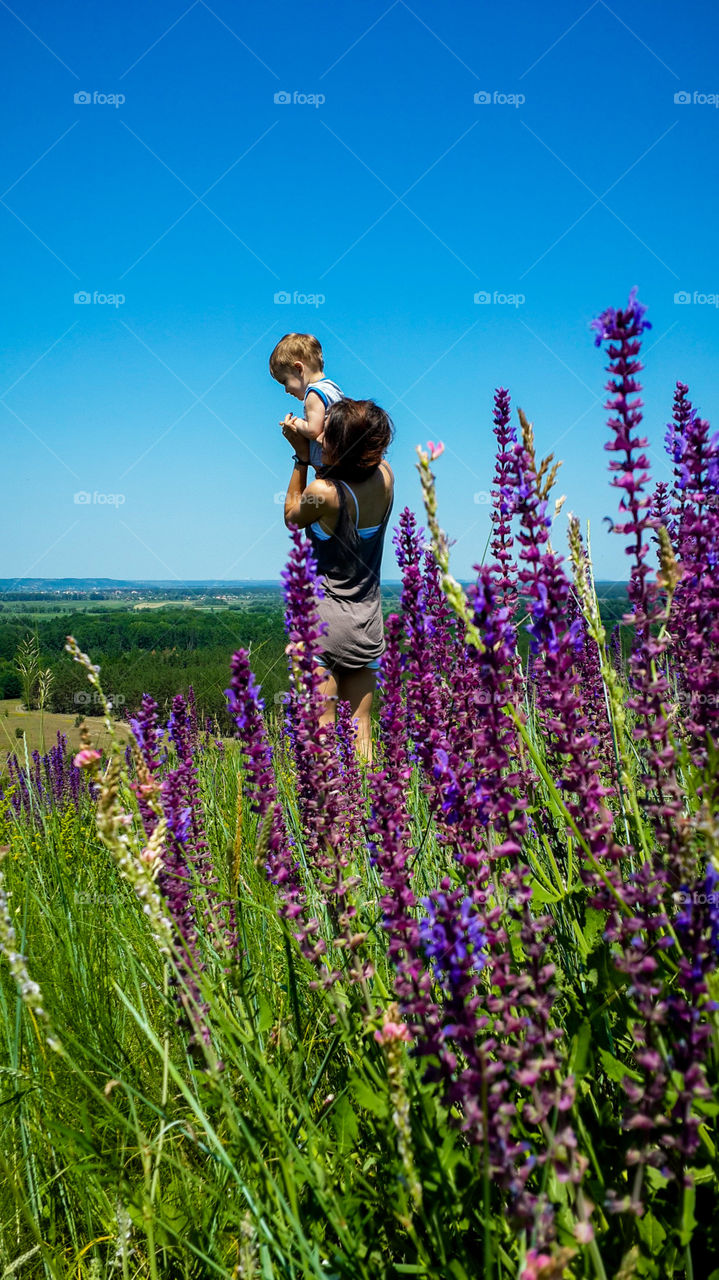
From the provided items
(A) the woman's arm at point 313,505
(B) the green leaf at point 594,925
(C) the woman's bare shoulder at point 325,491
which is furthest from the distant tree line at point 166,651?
(B) the green leaf at point 594,925

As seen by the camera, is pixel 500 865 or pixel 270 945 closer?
pixel 500 865

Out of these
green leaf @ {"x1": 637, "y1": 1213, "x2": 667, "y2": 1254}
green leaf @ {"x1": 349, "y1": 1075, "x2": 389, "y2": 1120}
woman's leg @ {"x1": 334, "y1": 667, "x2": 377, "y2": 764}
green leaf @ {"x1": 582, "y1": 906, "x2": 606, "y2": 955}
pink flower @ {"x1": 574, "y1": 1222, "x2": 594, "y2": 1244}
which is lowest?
green leaf @ {"x1": 637, "y1": 1213, "x2": 667, "y2": 1254}

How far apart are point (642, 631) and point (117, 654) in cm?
643

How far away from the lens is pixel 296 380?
6.26 meters

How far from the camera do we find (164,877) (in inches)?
79.5

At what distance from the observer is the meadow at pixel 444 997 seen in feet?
3.84

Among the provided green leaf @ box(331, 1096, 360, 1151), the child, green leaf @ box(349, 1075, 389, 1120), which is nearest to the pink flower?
green leaf @ box(349, 1075, 389, 1120)

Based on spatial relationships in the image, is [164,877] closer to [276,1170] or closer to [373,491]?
[276,1170]

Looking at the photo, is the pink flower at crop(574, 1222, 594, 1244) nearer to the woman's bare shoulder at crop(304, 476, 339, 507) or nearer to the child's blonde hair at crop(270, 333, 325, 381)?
the woman's bare shoulder at crop(304, 476, 339, 507)

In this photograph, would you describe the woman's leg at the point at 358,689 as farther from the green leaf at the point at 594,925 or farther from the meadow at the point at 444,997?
the green leaf at the point at 594,925

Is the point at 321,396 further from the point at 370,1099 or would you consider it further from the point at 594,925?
the point at 370,1099

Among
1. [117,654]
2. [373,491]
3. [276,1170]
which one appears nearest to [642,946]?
[276,1170]

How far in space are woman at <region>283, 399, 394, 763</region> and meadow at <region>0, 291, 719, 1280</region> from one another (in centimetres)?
286

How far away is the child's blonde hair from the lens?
6.22m
